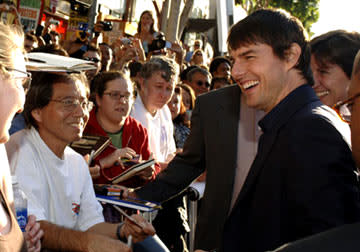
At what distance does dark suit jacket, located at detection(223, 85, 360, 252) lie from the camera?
6.69 ft

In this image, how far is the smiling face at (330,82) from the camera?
315cm

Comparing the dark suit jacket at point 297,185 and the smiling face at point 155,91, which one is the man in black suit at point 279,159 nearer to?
the dark suit jacket at point 297,185

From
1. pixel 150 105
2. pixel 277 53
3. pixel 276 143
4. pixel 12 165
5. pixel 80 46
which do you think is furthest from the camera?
pixel 80 46

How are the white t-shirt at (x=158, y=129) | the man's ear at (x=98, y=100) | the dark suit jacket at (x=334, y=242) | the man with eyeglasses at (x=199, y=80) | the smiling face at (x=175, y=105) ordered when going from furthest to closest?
the man with eyeglasses at (x=199, y=80) < the smiling face at (x=175, y=105) < the white t-shirt at (x=158, y=129) < the man's ear at (x=98, y=100) < the dark suit jacket at (x=334, y=242)

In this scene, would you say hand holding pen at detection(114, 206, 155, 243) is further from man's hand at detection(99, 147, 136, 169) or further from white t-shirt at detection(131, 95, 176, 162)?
white t-shirt at detection(131, 95, 176, 162)

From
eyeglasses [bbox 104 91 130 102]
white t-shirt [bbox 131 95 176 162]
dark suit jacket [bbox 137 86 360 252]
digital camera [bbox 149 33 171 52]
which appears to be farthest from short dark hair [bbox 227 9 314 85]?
digital camera [bbox 149 33 171 52]

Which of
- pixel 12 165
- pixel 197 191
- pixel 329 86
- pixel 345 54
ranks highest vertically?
pixel 345 54

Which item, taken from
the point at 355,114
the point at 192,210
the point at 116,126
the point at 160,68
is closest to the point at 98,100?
the point at 116,126

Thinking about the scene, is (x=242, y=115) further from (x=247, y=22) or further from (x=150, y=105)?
(x=150, y=105)

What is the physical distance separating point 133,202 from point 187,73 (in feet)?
16.2

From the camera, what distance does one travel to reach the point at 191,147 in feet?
11.0

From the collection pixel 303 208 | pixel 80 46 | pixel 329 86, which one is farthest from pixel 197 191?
pixel 80 46

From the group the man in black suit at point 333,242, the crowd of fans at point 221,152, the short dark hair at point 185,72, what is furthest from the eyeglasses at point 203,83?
the man in black suit at point 333,242

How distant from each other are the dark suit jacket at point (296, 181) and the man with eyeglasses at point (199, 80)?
533 centimetres
